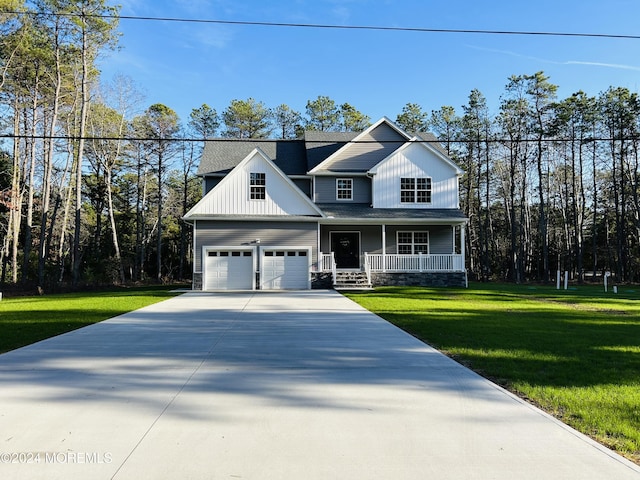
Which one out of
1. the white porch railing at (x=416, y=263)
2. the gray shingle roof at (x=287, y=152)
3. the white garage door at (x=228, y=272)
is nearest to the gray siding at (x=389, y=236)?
the white porch railing at (x=416, y=263)

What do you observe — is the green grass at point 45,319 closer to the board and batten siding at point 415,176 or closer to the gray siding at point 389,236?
the gray siding at point 389,236

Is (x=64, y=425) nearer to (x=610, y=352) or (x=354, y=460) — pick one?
(x=354, y=460)

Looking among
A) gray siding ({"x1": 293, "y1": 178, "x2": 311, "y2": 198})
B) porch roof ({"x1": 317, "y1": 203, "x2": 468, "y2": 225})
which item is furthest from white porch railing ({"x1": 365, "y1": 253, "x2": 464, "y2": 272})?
gray siding ({"x1": 293, "y1": 178, "x2": 311, "y2": 198})

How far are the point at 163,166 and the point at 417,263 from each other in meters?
23.0

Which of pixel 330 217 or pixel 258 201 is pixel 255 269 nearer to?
pixel 258 201

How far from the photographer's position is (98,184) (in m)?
35.8

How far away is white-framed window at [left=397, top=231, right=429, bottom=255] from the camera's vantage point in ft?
78.1

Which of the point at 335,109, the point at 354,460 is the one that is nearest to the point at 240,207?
the point at 354,460

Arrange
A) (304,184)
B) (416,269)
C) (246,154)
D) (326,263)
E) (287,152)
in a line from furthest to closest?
(287,152)
(246,154)
(304,184)
(416,269)
(326,263)

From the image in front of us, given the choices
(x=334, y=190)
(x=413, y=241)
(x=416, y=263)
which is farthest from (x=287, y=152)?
(x=416, y=263)

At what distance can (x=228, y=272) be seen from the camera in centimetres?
2081

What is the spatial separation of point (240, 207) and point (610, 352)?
16.8 meters

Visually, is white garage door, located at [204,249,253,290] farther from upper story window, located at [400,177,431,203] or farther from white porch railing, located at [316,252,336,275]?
upper story window, located at [400,177,431,203]

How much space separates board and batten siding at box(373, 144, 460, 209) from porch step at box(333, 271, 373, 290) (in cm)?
429
